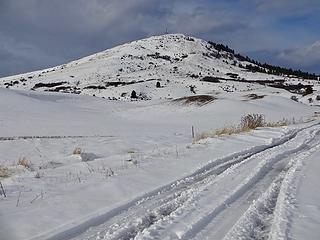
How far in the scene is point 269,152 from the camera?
13078mm

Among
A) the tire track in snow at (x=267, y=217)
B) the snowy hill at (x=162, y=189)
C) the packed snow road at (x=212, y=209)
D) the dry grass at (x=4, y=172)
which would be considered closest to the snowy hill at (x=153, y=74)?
the snowy hill at (x=162, y=189)

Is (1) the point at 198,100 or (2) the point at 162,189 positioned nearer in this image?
(2) the point at 162,189

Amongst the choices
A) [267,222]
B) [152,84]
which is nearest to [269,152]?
[267,222]

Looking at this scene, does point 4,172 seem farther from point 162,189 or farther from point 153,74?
point 153,74

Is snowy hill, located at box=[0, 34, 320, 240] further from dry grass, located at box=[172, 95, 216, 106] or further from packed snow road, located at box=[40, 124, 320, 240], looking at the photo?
dry grass, located at box=[172, 95, 216, 106]

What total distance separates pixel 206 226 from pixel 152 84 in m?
85.2

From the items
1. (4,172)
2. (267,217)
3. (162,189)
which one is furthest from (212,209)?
(4,172)

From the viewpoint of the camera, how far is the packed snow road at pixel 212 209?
19.3 ft

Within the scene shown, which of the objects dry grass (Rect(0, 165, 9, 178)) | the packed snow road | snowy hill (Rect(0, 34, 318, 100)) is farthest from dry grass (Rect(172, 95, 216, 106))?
dry grass (Rect(0, 165, 9, 178))

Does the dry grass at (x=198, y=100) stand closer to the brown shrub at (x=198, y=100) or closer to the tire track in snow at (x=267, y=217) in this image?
the brown shrub at (x=198, y=100)

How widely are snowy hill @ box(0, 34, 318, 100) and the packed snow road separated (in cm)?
6158

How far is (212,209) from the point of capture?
6.89m

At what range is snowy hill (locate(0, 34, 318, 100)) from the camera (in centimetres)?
8562

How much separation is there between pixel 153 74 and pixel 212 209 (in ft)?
361
